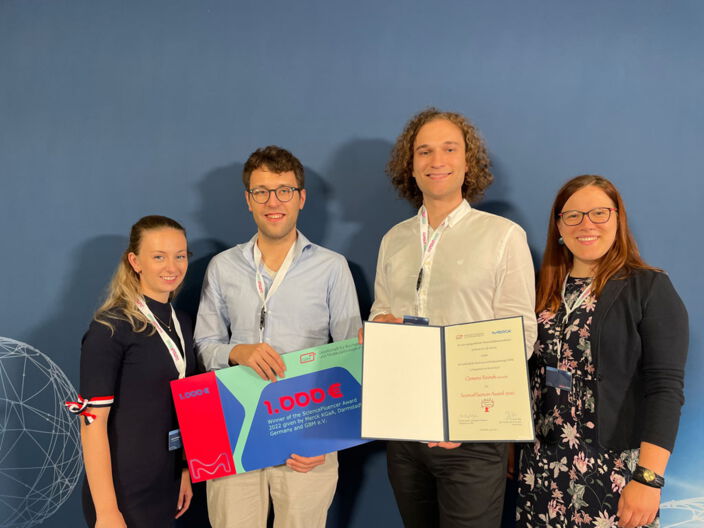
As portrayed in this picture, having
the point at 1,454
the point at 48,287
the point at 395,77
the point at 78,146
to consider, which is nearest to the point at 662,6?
the point at 395,77

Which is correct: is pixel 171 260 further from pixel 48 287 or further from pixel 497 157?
pixel 497 157

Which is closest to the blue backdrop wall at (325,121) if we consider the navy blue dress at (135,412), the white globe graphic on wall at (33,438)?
the white globe graphic on wall at (33,438)

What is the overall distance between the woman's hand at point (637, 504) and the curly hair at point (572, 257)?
2.17 feet

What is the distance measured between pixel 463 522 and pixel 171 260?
151 centimetres

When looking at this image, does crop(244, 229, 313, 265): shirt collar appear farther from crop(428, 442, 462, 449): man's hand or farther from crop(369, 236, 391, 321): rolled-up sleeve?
crop(428, 442, 462, 449): man's hand

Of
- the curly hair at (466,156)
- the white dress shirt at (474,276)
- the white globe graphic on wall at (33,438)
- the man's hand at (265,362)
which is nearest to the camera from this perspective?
the white dress shirt at (474,276)

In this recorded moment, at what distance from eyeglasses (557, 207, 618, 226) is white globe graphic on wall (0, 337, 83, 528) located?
264 centimetres

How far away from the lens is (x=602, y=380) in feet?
5.51

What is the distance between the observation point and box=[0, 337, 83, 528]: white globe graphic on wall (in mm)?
2521

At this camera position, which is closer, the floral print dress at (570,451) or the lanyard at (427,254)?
the floral print dress at (570,451)

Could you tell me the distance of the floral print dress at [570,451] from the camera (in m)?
1.66

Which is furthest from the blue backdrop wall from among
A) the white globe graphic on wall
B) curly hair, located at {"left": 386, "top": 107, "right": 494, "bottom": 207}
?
curly hair, located at {"left": 386, "top": 107, "right": 494, "bottom": 207}

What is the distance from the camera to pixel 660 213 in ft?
7.13

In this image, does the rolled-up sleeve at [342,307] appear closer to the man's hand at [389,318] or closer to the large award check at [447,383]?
the man's hand at [389,318]
